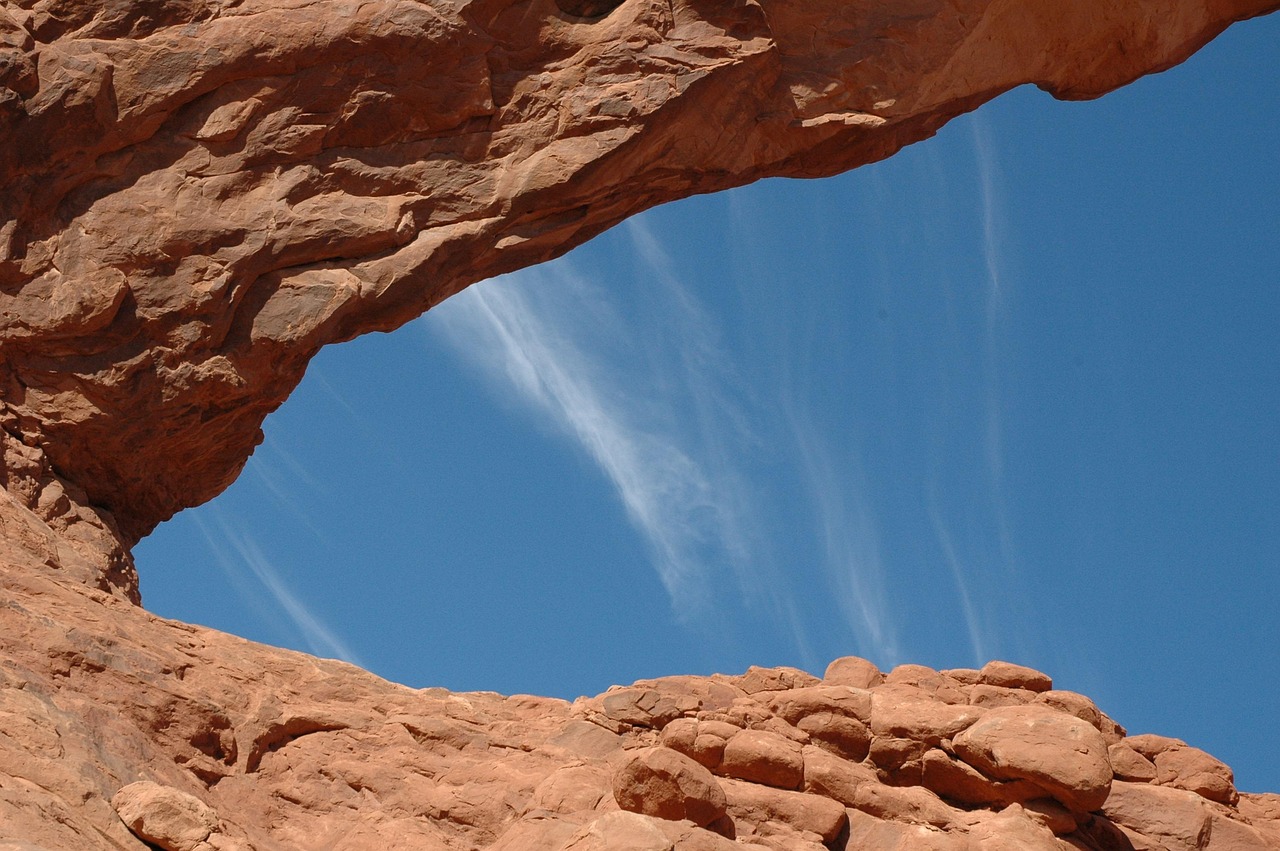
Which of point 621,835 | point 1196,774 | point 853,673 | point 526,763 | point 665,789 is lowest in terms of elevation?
point 621,835

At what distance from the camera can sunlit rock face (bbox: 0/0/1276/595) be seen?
1505 centimetres

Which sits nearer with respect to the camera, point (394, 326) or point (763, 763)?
point (763, 763)

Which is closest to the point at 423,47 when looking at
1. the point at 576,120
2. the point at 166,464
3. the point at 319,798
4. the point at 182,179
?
the point at 576,120

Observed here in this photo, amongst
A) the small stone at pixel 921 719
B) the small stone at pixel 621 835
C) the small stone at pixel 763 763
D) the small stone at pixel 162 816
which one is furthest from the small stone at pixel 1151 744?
the small stone at pixel 162 816

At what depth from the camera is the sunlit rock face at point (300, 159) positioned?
49.4 feet

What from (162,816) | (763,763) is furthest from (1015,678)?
(162,816)

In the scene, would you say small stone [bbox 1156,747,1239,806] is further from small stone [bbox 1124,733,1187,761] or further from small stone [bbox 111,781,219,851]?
small stone [bbox 111,781,219,851]

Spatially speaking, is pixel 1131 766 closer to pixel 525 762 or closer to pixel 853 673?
pixel 853 673

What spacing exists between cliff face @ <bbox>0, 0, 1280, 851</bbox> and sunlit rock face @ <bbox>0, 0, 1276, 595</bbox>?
0.12ft

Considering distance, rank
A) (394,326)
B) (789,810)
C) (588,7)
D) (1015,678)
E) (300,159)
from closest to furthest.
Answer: (789,810)
(1015,678)
(300,159)
(394,326)
(588,7)

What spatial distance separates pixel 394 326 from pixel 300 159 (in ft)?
7.42

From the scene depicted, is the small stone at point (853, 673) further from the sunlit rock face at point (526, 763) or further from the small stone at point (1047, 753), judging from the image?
the small stone at point (1047, 753)

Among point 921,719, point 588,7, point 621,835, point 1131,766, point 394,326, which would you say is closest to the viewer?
point 621,835

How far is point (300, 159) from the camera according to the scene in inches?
629
